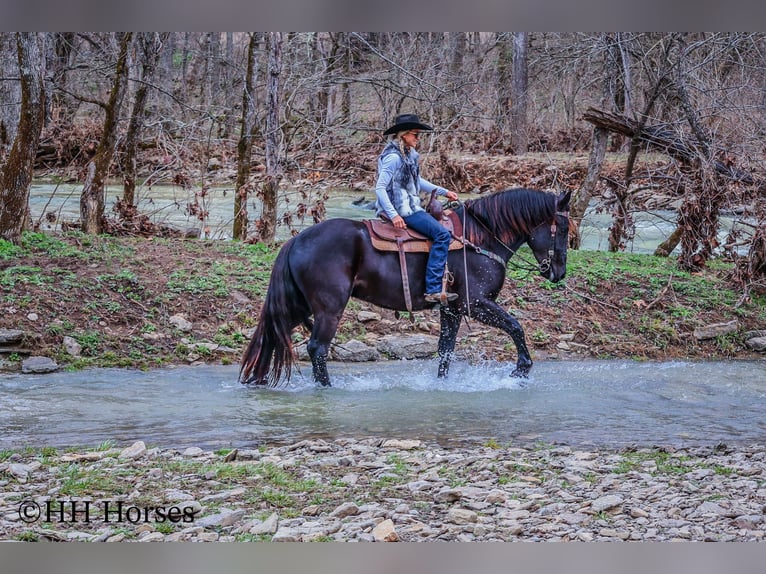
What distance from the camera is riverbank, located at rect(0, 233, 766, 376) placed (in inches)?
320

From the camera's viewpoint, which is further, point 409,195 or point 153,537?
point 409,195

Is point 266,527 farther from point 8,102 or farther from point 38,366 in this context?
point 8,102

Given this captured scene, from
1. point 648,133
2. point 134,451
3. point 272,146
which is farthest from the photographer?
point 648,133

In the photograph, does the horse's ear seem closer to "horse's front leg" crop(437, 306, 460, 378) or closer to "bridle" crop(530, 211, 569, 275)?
"bridle" crop(530, 211, 569, 275)

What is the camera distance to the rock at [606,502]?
171 inches

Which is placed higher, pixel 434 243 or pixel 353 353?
pixel 434 243

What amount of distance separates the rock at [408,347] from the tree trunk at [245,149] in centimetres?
390

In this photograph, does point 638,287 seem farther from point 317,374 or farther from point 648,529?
point 648,529

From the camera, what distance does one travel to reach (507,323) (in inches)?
292

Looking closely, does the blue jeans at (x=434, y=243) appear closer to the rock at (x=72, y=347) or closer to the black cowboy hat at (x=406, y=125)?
the black cowboy hat at (x=406, y=125)

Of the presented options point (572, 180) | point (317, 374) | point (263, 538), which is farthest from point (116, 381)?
point (572, 180)

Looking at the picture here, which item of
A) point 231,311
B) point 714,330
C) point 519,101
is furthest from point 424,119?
point 714,330

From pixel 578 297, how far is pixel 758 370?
210 cm

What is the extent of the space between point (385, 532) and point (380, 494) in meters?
0.59
